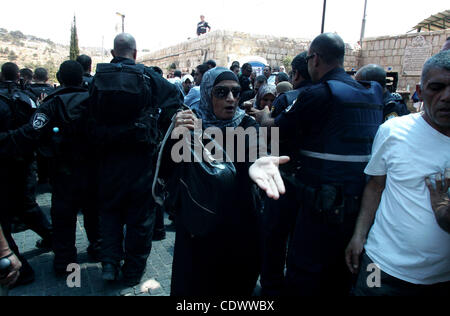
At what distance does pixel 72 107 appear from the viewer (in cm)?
277

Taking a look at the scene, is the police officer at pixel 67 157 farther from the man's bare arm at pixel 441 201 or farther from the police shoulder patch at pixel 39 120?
the man's bare arm at pixel 441 201

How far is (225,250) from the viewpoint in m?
1.76

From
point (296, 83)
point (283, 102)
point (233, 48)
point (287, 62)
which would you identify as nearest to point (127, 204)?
point (283, 102)

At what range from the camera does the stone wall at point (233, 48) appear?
1338 cm

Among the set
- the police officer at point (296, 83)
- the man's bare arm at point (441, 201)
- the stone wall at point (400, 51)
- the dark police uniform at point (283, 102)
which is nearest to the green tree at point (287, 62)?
the stone wall at point (400, 51)

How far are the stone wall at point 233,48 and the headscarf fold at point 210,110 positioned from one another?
36.1 feet

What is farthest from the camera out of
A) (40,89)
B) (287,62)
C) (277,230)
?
(287,62)

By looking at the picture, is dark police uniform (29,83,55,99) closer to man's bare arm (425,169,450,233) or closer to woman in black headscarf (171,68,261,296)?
woman in black headscarf (171,68,261,296)

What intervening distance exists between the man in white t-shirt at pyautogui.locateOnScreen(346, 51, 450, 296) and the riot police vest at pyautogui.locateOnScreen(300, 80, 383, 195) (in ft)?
1.07

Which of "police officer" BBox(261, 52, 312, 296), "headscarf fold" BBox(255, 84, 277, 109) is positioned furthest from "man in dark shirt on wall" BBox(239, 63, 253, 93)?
"police officer" BBox(261, 52, 312, 296)

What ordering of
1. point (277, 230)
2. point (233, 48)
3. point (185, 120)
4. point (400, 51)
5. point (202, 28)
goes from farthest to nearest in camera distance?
point (202, 28) → point (400, 51) → point (233, 48) → point (277, 230) → point (185, 120)

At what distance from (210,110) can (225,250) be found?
35.4 inches

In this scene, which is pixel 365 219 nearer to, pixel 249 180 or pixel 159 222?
pixel 249 180

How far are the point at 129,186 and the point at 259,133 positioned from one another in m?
1.46
